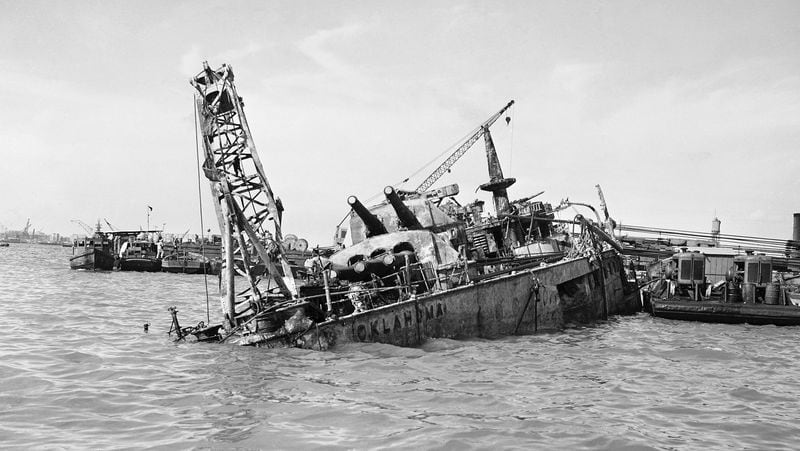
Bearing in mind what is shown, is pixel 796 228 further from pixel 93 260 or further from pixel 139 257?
pixel 139 257

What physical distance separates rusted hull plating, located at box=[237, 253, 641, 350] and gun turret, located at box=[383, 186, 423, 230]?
467 centimetres

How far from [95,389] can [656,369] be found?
11.8 m

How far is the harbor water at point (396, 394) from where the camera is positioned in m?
8.47

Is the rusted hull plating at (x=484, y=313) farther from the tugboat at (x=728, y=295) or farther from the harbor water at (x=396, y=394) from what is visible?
the tugboat at (x=728, y=295)

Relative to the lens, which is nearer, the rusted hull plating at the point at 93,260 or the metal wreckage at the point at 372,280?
the metal wreckage at the point at 372,280

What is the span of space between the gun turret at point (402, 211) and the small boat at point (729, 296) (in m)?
11.2

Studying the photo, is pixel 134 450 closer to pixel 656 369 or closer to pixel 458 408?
pixel 458 408

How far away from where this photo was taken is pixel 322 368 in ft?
43.0

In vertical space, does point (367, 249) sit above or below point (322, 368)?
above

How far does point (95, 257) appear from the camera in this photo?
185ft

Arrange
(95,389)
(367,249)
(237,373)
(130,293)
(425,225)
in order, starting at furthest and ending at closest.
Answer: (130,293) → (425,225) → (367,249) → (237,373) → (95,389)

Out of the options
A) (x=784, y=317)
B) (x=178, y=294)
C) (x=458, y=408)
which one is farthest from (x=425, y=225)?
(x=178, y=294)

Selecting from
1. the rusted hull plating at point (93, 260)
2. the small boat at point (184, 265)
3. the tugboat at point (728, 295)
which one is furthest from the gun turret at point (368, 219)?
the rusted hull plating at point (93, 260)

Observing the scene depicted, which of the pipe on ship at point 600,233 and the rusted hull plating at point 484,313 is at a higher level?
the pipe on ship at point 600,233
